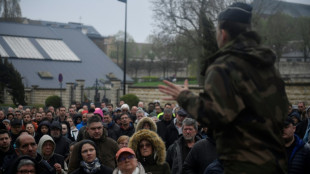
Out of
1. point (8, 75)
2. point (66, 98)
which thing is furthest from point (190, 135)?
point (66, 98)

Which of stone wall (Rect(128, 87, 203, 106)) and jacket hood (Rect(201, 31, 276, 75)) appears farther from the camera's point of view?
stone wall (Rect(128, 87, 203, 106))

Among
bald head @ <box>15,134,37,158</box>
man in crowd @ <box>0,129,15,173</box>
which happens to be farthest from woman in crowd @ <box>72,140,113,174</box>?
man in crowd @ <box>0,129,15,173</box>

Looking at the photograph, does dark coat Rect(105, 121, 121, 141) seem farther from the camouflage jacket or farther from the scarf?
the camouflage jacket

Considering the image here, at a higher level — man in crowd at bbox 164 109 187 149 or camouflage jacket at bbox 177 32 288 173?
camouflage jacket at bbox 177 32 288 173

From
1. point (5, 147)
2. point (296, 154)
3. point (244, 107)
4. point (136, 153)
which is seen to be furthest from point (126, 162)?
point (244, 107)

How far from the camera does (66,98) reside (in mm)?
41125

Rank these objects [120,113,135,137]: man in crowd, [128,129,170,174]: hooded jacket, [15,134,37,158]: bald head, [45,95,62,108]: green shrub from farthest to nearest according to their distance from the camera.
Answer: [45,95,62,108]: green shrub
[120,113,135,137]: man in crowd
[15,134,37,158]: bald head
[128,129,170,174]: hooded jacket

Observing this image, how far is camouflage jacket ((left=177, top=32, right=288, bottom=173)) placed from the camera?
10.2 feet

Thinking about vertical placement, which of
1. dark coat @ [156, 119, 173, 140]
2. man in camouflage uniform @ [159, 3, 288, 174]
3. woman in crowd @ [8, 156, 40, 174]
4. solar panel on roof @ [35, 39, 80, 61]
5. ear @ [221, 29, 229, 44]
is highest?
solar panel on roof @ [35, 39, 80, 61]

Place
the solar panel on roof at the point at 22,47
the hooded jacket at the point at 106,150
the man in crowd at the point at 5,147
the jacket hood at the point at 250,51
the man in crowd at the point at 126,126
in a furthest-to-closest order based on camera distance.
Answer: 1. the solar panel on roof at the point at 22,47
2. the man in crowd at the point at 126,126
3. the hooded jacket at the point at 106,150
4. the man in crowd at the point at 5,147
5. the jacket hood at the point at 250,51

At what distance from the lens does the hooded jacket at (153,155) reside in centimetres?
678

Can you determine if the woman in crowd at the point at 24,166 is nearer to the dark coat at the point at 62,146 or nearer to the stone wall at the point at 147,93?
the dark coat at the point at 62,146

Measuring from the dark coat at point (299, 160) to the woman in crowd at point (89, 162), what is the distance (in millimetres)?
2522

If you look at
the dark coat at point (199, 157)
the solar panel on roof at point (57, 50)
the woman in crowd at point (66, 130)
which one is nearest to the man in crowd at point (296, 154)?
the dark coat at point (199, 157)
